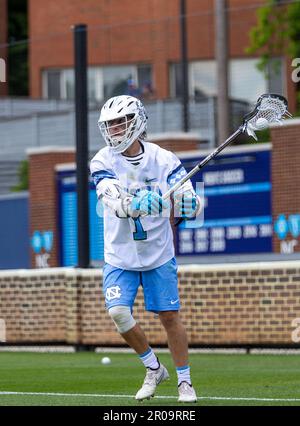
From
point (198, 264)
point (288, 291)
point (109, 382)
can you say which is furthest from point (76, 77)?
point (109, 382)

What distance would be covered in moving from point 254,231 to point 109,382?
600 inches

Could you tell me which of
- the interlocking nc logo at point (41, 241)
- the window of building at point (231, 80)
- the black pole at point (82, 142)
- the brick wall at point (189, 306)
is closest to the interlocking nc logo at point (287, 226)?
the interlocking nc logo at point (41, 241)

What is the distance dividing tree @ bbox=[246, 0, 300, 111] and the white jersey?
26898 millimetres

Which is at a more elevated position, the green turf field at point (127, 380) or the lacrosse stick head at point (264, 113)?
the lacrosse stick head at point (264, 113)

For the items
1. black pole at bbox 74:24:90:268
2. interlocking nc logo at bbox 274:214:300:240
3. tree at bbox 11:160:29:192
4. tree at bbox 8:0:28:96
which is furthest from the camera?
tree at bbox 8:0:28:96

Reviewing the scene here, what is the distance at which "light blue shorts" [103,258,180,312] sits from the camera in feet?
31.3

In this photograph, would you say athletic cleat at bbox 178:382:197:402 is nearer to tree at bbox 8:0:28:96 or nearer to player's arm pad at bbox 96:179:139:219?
player's arm pad at bbox 96:179:139:219

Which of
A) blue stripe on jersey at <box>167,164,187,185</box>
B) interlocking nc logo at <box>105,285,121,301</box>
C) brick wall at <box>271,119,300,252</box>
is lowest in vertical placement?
interlocking nc logo at <box>105,285,121,301</box>

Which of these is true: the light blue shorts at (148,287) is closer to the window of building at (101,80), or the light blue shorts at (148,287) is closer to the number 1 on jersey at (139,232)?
the number 1 on jersey at (139,232)

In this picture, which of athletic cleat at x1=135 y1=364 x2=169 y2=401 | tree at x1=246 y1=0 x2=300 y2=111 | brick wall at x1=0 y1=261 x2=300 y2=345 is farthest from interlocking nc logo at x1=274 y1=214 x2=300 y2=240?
athletic cleat at x1=135 y1=364 x2=169 y2=401

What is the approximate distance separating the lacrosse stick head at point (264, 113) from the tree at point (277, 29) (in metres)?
26.8

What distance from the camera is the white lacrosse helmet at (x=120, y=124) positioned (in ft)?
31.2

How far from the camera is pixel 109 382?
39.2 feet
